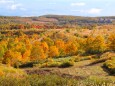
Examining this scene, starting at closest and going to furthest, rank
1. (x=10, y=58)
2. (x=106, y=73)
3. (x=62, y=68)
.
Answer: (x=106, y=73), (x=62, y=68), (x=10, y=58)

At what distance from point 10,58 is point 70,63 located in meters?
36.0

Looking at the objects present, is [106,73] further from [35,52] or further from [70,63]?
[35,52]

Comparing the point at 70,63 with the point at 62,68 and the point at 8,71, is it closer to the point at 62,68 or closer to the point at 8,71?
the point at 62,68

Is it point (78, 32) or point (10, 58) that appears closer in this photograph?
point (10, 58)

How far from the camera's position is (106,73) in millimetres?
39250

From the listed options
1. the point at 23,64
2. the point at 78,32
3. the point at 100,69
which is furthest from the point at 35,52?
the point at 78,32

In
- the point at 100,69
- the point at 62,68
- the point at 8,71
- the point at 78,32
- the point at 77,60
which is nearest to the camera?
the point at 8,71

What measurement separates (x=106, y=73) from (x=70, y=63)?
30.5 feet

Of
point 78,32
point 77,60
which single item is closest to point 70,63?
point 77,60

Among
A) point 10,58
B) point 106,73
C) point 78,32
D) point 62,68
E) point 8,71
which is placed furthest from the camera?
point 78,32

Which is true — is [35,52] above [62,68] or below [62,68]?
below

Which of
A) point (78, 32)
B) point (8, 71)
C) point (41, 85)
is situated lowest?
point (78, 32)

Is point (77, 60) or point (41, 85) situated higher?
point (41, 85)

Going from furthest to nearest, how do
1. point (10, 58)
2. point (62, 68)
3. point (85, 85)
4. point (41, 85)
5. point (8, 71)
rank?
point (10, 58)
point (62, 68)
point (8, 71)
point (41, 85)
point (85, 85)
